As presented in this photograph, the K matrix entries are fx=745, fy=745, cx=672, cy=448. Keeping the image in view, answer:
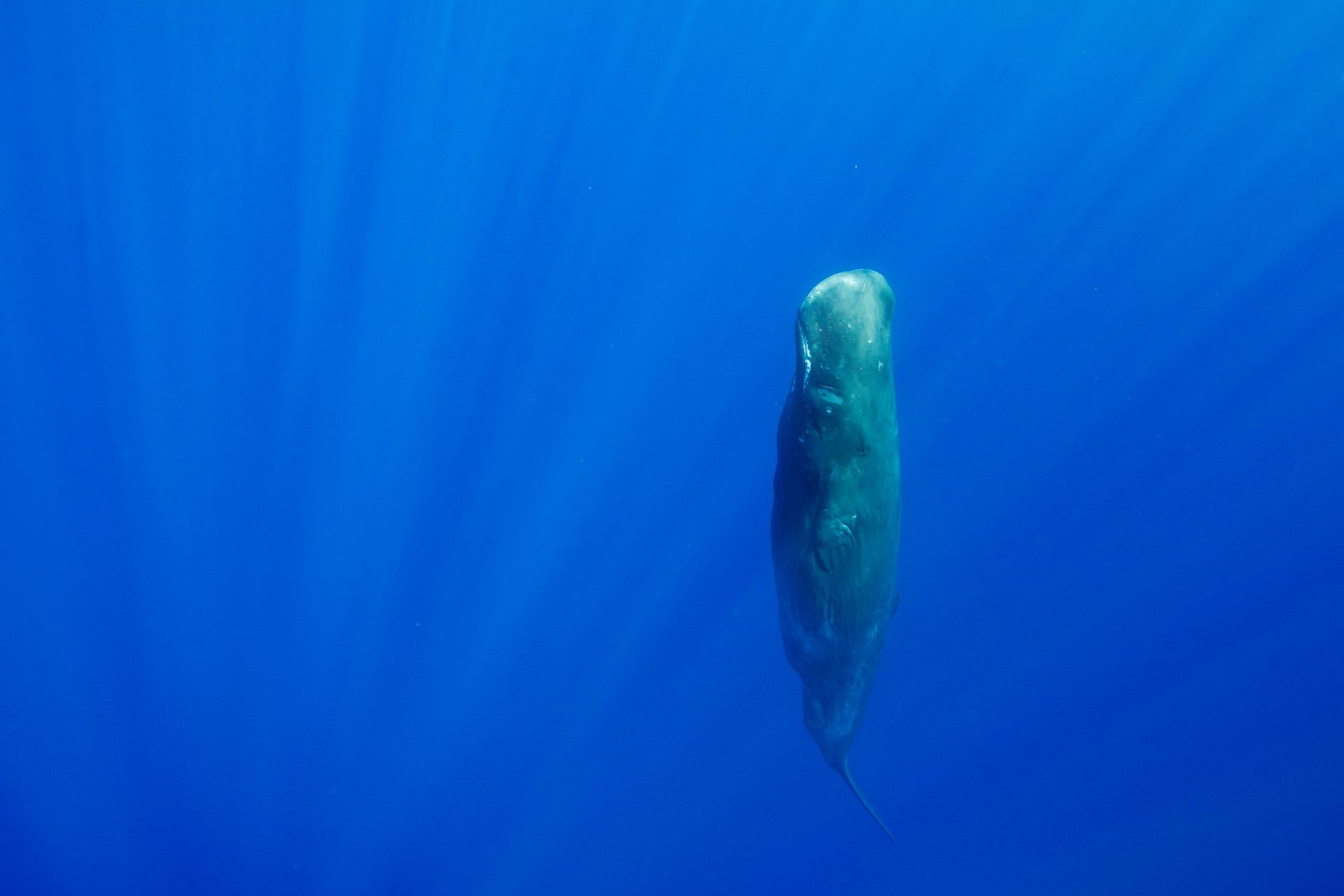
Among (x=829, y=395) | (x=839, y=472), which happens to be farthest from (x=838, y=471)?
(x=829, y=395)

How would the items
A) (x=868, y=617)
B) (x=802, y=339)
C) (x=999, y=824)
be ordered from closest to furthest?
(x=802, y=339) < (x=868, y=617) < (x=999, y=824)

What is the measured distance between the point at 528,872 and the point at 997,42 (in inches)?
645

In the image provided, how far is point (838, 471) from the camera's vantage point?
3.15 metres

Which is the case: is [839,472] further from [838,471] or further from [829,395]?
[829,395]

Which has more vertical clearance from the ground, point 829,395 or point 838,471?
point 829,395

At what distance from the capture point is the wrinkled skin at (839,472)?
292 cm

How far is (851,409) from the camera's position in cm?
298

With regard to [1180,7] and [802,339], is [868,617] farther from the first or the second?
[1180,7]

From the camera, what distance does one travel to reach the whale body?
292 cm

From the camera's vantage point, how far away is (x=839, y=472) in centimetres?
315

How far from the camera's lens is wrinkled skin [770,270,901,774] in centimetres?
292

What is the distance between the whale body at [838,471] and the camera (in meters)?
2.92

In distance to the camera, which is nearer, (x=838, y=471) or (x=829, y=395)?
(x=829, y=395)

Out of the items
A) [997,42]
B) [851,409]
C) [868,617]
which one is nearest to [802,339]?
[851,409]
